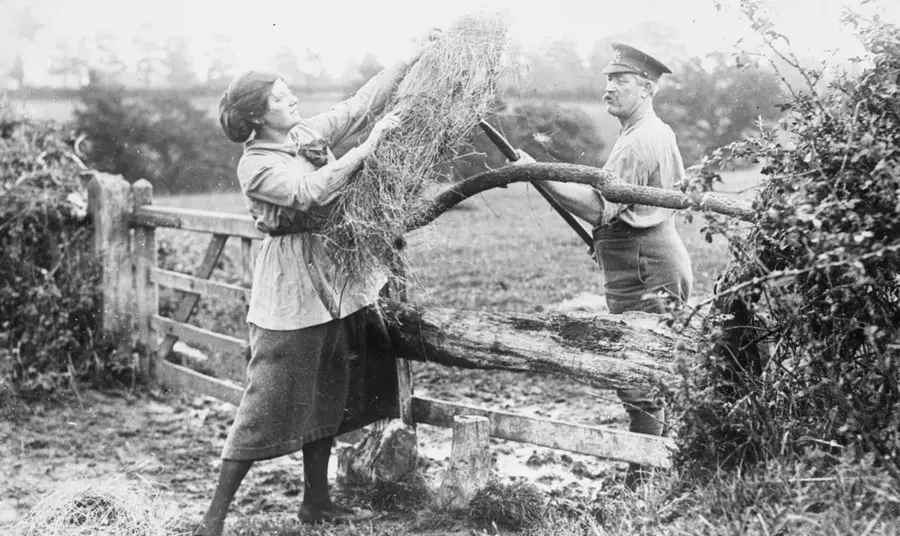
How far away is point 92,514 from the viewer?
4.48m

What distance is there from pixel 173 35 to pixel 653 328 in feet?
35.9

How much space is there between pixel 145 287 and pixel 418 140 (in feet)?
13.2

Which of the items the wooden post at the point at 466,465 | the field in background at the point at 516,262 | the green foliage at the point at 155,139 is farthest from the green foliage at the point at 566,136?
the green foliage at the point at 155,139

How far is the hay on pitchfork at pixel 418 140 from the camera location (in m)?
4.18

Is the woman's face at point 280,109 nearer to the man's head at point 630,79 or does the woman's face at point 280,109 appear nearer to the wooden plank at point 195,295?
the man's head at point 630,79

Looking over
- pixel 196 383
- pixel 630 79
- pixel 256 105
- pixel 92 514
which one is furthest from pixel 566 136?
pixel 92 514

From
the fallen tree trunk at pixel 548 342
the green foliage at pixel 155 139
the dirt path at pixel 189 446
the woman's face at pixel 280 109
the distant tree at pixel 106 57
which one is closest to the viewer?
the fallen tree trunk at pixel 548 342

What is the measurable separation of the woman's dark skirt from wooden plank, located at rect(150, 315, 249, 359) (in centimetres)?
137

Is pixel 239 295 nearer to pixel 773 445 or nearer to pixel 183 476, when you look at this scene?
pixel 183 476

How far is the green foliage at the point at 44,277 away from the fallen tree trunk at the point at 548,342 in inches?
139

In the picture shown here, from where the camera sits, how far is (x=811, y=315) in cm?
316

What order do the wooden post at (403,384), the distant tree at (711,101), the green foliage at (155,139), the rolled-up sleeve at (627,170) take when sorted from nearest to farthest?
1. the rolled-up sleeve at (627,170)
2. the wooden post at (403,384)
3. the distant tree at (711,101)
4. the green foliage at (155,139)

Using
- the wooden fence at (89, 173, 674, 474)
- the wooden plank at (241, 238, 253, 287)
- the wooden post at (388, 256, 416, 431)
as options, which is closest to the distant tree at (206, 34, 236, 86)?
the wooden fence at (89, 173, 674, 474)

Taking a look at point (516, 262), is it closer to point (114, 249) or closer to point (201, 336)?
point (201, 336)
